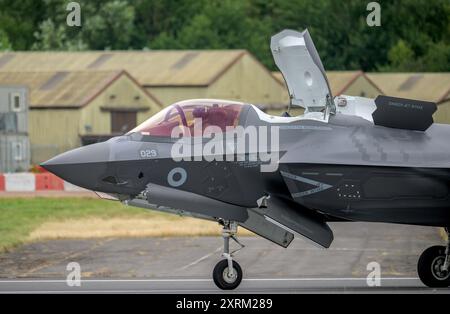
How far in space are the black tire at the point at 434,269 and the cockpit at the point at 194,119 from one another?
3353 mm

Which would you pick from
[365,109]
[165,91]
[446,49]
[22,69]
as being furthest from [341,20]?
[365,109]

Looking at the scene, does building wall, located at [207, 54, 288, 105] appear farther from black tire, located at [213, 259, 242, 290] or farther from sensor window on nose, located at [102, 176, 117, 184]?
sensor window on nose, located at [102, 176, 117, 184]

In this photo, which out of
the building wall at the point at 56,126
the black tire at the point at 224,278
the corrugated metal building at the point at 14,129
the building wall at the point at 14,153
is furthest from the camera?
the building wall at the point at 56,126

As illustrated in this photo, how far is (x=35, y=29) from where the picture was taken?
85.4 metres

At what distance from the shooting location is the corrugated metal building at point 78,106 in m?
64.9

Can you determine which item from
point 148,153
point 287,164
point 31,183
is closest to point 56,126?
point 31,183

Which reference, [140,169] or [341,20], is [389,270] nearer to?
[140,169]

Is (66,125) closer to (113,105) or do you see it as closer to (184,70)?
(113,105)

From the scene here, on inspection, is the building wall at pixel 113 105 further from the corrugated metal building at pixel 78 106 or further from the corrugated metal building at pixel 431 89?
the corrugated metal building at pixel 431 89

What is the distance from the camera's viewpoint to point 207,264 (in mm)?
Result: 23203

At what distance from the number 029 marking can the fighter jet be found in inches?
0.5

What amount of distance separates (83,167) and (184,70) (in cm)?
5461

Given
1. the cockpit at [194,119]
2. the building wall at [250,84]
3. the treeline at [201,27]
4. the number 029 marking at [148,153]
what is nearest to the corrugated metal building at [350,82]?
the treeline at [201,27]

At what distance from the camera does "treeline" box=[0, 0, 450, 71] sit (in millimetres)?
58031
